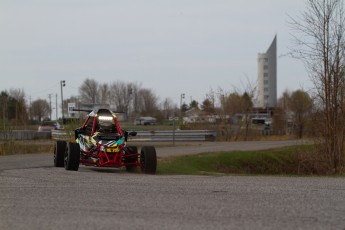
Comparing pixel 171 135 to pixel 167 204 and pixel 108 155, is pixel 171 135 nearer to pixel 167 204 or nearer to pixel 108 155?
pixel 108 155

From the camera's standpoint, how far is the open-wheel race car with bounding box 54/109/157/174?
16.6m

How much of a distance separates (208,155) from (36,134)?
25.1 m

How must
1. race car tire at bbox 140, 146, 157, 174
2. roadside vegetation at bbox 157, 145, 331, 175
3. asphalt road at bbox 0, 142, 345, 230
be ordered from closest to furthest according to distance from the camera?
asphalt road at bbox 0, 142, 345, 230 → race car tire at bbox 140, 146, 157, 174 → roadside vegetation at bbox 157, 145, 331, 175

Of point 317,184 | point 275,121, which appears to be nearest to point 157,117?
point 275,121

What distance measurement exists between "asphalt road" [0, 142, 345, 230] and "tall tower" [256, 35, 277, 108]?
4411 inches

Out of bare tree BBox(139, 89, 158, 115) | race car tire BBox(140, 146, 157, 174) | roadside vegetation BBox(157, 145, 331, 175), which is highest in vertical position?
bare tree BBox(139, 89, 158, 115)

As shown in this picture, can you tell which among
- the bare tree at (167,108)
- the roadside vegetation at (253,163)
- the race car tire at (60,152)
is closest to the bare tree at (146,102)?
the bare tree at (167,108)

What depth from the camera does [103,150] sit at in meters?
16.7

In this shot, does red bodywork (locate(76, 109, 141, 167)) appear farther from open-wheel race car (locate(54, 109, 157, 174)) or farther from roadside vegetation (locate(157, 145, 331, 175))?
roadside vegetation (locate(157, 145, 331, 175))

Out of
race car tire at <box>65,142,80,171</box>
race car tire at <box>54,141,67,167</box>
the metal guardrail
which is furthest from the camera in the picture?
the metal guardrail

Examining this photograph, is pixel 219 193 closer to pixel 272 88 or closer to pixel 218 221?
pixel 218 221

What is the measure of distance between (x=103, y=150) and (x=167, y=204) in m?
7.61

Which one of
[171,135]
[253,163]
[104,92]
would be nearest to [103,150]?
[253,163]

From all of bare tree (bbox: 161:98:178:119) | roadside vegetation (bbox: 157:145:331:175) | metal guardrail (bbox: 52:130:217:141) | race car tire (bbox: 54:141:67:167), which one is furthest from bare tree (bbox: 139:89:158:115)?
race car tire (bbox: 54:141:67:167)
